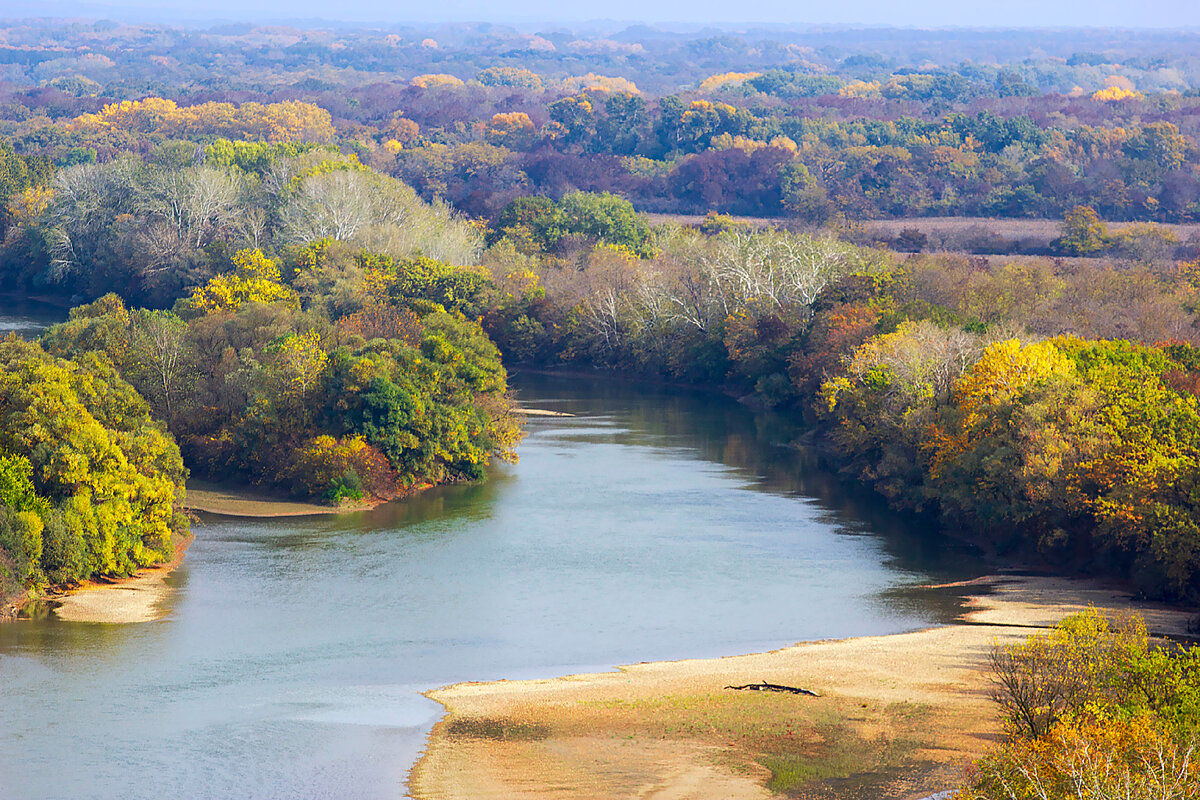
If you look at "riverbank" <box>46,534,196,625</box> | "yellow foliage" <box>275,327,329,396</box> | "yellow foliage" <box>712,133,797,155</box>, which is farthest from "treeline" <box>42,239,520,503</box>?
"yellow foliage" <box>712,133,797,155</box>

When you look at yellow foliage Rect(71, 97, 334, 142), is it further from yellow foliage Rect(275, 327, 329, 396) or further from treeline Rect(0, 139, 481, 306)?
yellow foliage Rect(275, 327, 329, 396)

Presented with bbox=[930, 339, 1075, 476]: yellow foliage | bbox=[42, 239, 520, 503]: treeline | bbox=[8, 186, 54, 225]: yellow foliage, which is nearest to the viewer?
bbox=[930, 339, 1075, 476]: yellow foliage

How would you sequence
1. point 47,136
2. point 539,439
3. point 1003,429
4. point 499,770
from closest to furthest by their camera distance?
point 499,770
point 1003,429
point 539,439
point 47,136

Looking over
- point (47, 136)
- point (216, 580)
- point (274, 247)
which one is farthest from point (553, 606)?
point (47, 136)

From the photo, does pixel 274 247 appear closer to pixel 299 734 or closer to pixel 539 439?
pixel 539 439

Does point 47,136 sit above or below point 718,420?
above
